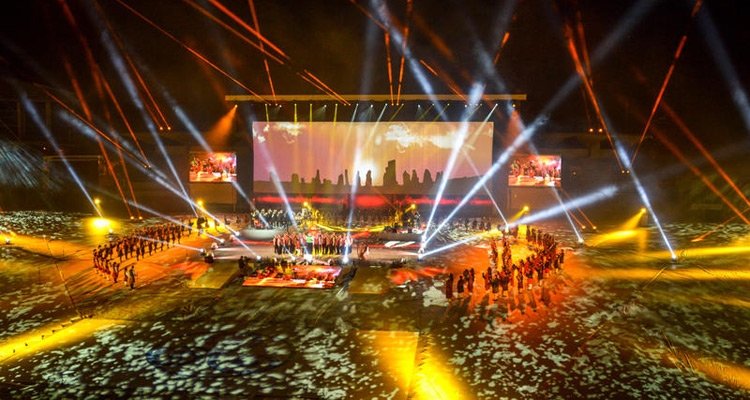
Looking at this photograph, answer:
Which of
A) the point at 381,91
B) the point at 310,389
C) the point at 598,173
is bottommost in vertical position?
the point at 310,389

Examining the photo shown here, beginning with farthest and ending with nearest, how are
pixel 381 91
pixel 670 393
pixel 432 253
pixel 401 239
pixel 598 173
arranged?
pixel 598 173 < pixel 381 91 < pixel 401 239 < pixel 432 253 < pixel 670 393

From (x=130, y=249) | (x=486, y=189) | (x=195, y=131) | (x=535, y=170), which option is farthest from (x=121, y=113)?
(x=535, y=170)

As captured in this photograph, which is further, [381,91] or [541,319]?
[381,91]

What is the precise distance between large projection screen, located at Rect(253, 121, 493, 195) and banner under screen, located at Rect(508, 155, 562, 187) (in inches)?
77.8

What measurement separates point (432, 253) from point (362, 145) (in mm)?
12105

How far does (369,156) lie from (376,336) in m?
18.7

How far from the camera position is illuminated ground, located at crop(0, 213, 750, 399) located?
6379mm

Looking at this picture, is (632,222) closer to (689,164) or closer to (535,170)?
(689,164)

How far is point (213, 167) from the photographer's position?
88.5 ft

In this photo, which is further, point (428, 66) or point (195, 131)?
point (195, 131)

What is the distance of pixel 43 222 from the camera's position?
72.3 ft

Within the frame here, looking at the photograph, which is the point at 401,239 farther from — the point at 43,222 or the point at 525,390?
the point at 43,222

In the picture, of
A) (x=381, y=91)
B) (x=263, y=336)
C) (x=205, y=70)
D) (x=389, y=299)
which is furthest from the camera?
(x=381, y=91)

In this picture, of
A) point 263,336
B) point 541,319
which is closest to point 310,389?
point 263,336
